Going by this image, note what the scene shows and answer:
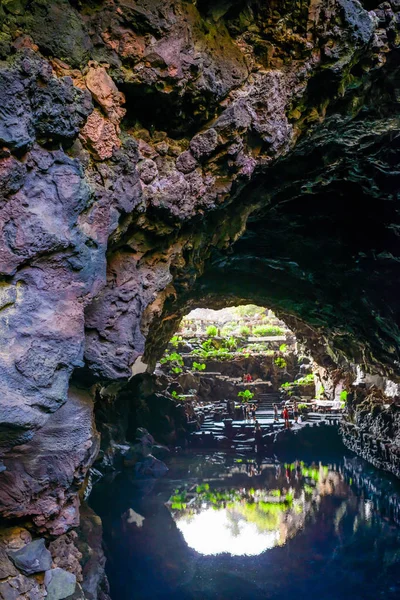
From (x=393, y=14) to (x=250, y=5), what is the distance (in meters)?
1.63

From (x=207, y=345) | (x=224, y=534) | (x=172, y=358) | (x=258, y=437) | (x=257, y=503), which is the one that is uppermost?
(x=207, y=345)

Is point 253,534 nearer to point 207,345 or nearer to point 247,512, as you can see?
point 247,512

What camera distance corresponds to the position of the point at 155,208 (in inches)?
195

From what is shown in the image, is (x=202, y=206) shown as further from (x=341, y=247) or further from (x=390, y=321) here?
(x=390, y=321)

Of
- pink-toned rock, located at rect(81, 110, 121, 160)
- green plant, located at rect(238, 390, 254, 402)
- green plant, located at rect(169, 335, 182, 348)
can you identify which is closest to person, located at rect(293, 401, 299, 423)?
green plant, located at rect(238, 390, 254, 402)

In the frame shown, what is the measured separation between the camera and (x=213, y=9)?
189 inches

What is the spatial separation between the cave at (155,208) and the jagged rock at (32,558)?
16 millimetres

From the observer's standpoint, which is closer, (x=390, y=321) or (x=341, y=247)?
(x=341, y=247)

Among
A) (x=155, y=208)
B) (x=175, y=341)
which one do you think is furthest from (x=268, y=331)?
(x=155, y=208)

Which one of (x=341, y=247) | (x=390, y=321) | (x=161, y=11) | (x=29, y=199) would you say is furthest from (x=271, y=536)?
(x=161, y=11)

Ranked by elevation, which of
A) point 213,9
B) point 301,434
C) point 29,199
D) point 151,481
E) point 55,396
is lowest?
point 151,481

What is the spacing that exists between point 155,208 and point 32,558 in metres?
3.36

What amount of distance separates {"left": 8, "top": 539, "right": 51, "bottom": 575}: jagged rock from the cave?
0.6 inches

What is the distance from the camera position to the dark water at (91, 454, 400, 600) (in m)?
7.73
